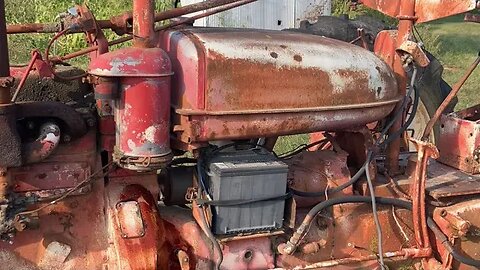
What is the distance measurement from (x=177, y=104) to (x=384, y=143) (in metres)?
1.12

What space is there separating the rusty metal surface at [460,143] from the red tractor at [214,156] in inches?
9.0

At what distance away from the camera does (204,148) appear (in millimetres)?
2855

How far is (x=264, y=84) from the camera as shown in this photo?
269 centimetres

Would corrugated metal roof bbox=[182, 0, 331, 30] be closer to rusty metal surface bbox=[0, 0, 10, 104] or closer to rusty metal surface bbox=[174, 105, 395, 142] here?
rusty metal surface bbox=[174, 105, 395, 142]

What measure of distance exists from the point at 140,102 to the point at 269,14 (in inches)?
316

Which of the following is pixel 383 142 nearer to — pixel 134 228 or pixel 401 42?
pixel 401 42

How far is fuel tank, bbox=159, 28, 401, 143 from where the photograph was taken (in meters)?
2.62

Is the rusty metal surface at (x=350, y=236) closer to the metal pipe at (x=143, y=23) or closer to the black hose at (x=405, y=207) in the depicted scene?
the black hose at (x=405, y=207)

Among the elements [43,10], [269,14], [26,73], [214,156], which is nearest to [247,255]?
[214,156]

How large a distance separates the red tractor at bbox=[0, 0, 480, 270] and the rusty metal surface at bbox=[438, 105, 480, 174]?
0.23 meters

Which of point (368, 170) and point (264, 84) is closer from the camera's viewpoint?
point (264, 84)

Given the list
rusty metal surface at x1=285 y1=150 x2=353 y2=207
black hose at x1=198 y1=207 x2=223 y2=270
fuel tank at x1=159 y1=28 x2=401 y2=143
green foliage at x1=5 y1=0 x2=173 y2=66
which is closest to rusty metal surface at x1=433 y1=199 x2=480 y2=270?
rusty metal surface at x1=285 y1=150 x2=353 y2=207

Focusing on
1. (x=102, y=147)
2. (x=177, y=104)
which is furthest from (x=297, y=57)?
(x=102, y=147)

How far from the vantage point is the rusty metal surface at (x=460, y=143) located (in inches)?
133
